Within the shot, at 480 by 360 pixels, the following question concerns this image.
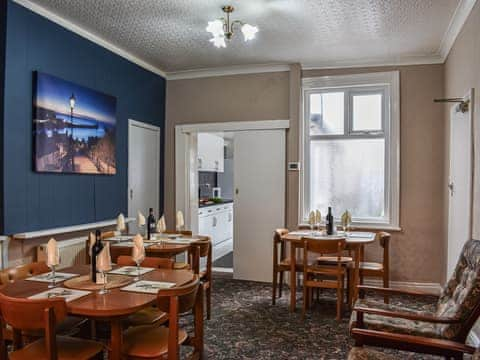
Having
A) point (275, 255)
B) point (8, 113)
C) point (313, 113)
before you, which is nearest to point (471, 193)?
point (275, 255)

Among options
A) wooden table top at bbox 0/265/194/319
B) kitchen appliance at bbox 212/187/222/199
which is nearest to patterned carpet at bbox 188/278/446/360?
wooden table top at bbox 0/265/194/319

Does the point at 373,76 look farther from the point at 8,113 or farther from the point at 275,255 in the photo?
the point at 8,113

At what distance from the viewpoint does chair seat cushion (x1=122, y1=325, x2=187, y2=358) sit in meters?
2.06

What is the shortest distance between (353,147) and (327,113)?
1.86 ft

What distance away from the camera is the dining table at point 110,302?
6.26ft

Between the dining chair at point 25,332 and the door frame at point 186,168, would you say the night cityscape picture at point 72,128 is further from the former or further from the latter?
the door frame at point 186,168

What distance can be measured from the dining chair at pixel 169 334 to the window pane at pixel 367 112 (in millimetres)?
3614

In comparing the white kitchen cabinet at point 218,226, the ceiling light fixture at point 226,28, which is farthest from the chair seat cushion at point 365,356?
the white kitchen cabinet at point 218,226

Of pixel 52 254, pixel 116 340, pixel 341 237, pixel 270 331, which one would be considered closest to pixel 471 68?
pixel 341 237

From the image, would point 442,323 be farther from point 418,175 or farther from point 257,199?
point 257,199

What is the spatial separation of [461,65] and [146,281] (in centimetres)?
341

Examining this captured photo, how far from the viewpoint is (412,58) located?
486 cm

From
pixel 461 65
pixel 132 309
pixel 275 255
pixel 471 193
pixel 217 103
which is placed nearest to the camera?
pixel 132 309

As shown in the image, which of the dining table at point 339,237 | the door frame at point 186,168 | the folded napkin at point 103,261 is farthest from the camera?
the door frame at point 186,168
